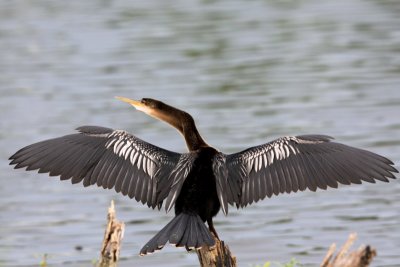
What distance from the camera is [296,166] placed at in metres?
7.16

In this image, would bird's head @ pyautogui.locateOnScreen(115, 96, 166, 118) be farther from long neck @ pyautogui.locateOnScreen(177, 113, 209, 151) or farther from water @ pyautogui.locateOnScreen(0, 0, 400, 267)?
water @ pyautogui.locateOnScreen(0, 0, 400, 267)

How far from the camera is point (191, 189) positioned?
685cm

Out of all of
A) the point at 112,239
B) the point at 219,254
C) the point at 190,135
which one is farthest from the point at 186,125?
the point at 219,254

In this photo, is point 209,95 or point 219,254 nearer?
point 219,254

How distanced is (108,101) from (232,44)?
388cm

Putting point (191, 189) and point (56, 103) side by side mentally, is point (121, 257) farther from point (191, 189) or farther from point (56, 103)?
point (56, 103)

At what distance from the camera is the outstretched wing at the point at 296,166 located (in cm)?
699

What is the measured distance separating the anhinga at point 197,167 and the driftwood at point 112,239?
0.25 m

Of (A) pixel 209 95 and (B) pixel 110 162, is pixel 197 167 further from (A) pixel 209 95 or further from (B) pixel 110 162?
(A) pixel 209 95

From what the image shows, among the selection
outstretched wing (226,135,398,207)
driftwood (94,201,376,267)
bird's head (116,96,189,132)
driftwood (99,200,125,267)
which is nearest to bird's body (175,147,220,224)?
outstretched wing (226,135,398,207)

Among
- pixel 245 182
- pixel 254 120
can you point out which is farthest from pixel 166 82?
pixel 245 182

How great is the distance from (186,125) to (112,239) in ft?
3.01

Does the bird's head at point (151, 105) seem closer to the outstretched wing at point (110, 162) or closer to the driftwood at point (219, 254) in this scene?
the outstretched wing at point (110, 162)

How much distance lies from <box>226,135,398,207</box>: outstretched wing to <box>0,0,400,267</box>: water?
218 cm
